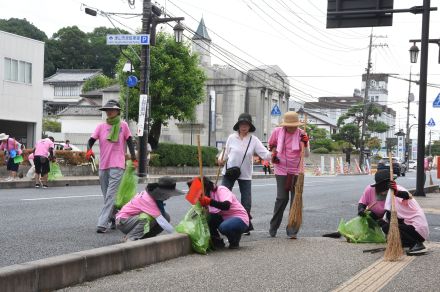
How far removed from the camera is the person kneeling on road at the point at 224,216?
7.07 m

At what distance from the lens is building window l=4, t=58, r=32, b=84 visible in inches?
1342

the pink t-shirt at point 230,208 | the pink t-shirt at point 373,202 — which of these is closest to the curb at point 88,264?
the pink t-shirt at point 230,208

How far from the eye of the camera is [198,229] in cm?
700

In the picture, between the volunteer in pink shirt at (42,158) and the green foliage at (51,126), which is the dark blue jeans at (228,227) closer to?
the volunteer in pink shirt at (42,158)

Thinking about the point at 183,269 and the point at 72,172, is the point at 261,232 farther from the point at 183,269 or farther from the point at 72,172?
the point at 72,172

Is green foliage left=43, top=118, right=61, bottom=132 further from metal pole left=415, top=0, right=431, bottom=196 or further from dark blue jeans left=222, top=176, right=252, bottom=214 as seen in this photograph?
dark blue jeans left=222, top=176, right=252, bottom=214

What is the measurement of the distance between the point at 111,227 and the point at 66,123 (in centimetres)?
4972

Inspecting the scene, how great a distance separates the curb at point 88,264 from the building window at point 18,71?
30.0 meters

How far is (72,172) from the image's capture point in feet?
84.2

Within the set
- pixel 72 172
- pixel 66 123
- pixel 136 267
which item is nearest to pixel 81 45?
pixel 66 123

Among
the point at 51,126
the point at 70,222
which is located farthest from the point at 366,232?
the point at 51,126

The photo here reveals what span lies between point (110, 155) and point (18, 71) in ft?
93.6

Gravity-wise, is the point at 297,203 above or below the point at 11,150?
below

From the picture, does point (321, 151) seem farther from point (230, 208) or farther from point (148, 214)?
point (148, 214)
